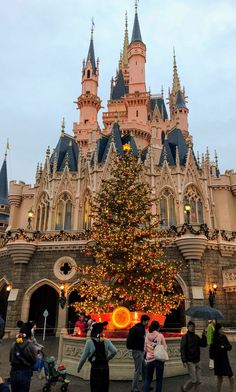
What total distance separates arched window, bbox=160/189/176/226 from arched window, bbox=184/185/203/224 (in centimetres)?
133

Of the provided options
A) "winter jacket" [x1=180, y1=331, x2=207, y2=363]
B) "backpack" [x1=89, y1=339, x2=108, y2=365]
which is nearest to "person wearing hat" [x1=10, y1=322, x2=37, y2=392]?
"backpack" [x1=89, y1=339, x2=108, y2=365]

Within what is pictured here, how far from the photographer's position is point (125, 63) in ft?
230

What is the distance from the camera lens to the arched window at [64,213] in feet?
97.7

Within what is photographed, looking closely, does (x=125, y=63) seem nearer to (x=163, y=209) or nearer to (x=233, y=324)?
(x=163, y=209)

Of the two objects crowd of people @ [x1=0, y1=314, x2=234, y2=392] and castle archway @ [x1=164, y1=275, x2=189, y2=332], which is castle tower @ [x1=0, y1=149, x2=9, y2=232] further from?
crowd of people @ [x1=0, y1=314, x2=234, y2=392]

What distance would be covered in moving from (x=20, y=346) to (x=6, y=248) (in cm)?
2001

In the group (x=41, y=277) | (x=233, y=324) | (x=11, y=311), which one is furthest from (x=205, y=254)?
(x=11, y=311)

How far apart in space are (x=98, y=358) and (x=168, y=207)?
80.5 ft

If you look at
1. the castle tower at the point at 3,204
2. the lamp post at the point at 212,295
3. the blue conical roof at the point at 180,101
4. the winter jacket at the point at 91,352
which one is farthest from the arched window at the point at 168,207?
the castle tower at the point at 3,204

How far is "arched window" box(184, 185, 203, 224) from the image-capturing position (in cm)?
2931

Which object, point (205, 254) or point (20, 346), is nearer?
point (20, 346)

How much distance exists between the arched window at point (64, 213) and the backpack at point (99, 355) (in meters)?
24.5

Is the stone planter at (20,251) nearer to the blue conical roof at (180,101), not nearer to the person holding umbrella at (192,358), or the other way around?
the person holding umbrella at (192,358)

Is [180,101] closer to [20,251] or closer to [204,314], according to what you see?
[20,251]
